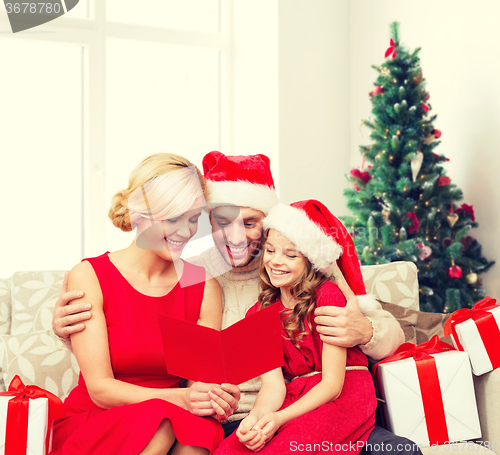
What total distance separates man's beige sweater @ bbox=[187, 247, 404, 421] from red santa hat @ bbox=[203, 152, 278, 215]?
17 centimetres

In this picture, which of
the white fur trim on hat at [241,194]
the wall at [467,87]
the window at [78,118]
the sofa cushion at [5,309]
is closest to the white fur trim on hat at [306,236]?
the white fur trim on hat at [241,194]

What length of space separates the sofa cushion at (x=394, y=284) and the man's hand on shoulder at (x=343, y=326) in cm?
51

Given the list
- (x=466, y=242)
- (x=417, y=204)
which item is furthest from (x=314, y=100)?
(x=466, y=242)

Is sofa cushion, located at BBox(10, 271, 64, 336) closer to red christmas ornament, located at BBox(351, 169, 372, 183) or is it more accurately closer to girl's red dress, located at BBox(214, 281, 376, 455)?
girl's red dress, located at BBox(214, 281, 376, 455)

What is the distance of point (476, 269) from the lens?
8.19 feet

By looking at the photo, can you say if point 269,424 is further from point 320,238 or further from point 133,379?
point 320,238

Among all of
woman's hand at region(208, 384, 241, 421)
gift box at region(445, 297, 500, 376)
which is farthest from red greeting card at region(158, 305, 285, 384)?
gift box at region(445, 297, 500, 376)

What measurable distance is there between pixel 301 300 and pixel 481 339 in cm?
53

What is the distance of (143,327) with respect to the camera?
1.28 meters

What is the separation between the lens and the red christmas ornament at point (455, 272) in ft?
7.79

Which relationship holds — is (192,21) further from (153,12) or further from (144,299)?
(144,299)

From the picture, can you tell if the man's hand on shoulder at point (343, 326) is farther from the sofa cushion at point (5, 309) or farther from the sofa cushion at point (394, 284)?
the sofa cushion at point (5, 309)

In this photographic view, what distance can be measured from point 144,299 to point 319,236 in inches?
20.5

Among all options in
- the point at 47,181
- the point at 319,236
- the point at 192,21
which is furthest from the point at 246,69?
the point at 319,236
